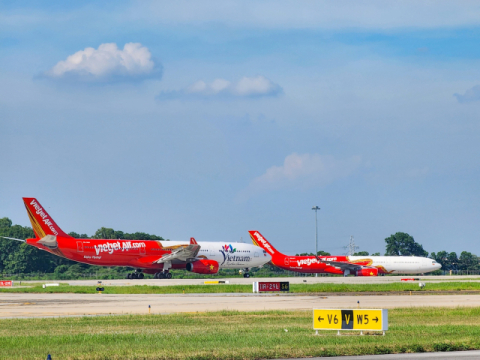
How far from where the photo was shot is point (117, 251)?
78.4m

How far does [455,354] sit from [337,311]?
5.08 m

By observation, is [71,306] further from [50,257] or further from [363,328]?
[50,257]

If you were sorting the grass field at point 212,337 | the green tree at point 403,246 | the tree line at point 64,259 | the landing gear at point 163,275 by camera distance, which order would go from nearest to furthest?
the grass field at point 212,337 → the landing gear at point 163,275 → the tree line at point 64,259 → the green tree at point 403,246

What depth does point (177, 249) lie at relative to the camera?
82.3m

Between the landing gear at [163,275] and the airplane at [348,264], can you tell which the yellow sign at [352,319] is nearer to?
A: the landing gear at [163,275]

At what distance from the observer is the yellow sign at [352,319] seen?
21.6 metres

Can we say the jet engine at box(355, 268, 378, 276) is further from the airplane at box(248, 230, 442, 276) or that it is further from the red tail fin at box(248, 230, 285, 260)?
the red tail fin at box(248, 230, 285, 260)

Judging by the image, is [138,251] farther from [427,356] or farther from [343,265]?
[427,356]

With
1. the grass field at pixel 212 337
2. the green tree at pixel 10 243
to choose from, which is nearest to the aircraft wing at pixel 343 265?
the green tree at pixel 10 243

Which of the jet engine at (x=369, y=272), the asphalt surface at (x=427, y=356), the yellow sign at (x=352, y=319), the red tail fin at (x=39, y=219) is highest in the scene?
the red tail fin at (x=39, y=219)

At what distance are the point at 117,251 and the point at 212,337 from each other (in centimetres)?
5852

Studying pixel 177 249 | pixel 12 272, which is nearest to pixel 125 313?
pixel 177 249

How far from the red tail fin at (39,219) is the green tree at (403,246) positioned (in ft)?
397

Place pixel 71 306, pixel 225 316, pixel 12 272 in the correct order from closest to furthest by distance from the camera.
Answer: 1. pixel 225 316
2. pixel 71 306
3. pixel 12 272
